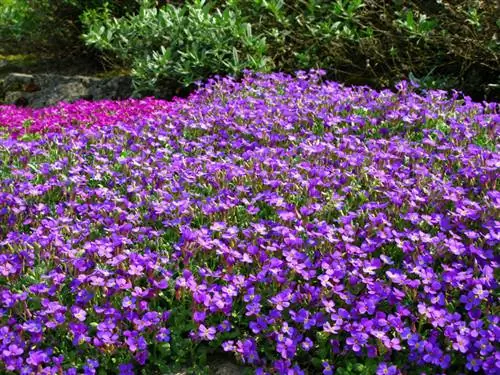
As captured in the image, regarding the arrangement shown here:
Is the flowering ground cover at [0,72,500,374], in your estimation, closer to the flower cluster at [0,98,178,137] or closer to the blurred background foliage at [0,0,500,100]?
the flower cluster at [0,98,178,137]

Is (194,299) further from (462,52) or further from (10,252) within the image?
(462,52)

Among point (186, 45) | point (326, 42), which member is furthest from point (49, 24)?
point (326, 42)

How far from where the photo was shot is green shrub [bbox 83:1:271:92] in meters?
7.16

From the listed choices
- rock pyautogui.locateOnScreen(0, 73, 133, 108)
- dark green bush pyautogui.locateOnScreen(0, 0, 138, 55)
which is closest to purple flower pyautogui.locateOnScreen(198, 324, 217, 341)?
rock pyautogui.locateOnScreen(0, 73, 133, 108)

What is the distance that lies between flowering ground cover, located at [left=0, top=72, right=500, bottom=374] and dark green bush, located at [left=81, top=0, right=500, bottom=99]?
2.32 meters

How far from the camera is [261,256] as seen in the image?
3291 mm

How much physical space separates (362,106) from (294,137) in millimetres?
834

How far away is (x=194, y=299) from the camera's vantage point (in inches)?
120

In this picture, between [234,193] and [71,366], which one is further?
[234,193]

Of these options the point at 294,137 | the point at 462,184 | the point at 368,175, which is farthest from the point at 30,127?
the point at 462,184

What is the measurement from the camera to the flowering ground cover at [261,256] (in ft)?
9.63

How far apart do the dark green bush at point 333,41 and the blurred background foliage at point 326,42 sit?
1cm

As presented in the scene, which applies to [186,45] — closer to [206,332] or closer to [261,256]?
[261,256]

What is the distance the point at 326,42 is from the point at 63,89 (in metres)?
3.19
